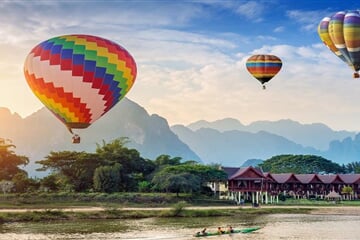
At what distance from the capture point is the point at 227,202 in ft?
191

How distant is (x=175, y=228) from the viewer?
35938 millimetres

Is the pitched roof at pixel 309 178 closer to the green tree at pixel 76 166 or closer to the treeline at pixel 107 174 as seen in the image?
the treeline at pixel 107 174

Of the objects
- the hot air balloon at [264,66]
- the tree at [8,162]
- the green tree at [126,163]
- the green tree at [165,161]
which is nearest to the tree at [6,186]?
the tree at [8,162]

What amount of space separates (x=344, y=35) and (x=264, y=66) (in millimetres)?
9386

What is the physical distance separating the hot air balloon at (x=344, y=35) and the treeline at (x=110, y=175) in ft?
82.2

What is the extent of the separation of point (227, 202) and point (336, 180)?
889 inches

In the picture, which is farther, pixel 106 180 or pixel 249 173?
pixel 249 173

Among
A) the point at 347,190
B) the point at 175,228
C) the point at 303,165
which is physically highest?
the point at 303,165

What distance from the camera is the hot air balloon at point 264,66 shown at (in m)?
42.9

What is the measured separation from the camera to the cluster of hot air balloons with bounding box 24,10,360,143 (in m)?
27.5

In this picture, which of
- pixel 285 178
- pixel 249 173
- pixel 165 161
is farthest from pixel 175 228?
pixel 285 178

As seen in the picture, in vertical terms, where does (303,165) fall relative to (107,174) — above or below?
above

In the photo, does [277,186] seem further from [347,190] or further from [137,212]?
[137,212]

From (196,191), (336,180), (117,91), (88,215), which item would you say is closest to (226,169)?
(196,191)
